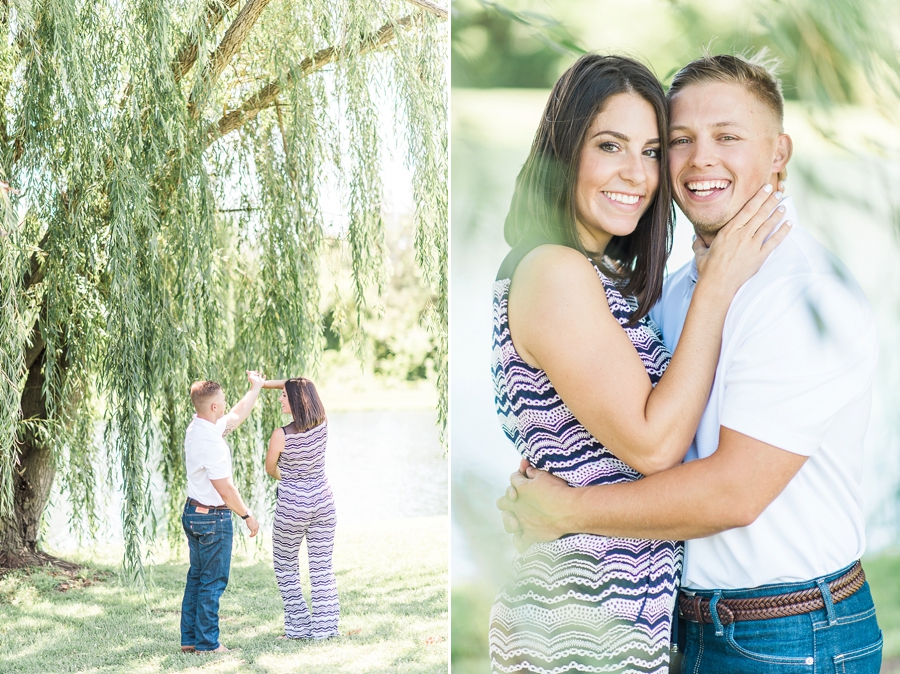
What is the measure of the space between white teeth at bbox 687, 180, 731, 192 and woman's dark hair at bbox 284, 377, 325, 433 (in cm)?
282

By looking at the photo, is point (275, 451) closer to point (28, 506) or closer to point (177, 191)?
point (177, 191)

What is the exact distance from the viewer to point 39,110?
3115 mm

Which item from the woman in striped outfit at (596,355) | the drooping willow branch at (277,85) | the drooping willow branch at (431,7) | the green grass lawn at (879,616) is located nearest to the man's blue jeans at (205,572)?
the drooping willow branch at (277,85)

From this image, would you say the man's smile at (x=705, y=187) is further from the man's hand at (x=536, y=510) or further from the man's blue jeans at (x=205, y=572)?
the man's blue jeans at (x=205, y=572)

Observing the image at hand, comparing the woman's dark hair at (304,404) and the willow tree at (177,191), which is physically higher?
the willow tree at (177,191)

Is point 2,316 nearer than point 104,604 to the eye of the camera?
Yes

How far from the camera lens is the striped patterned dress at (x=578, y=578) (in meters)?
1.04

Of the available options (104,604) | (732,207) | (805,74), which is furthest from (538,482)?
(104,604)

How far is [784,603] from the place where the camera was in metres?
1.00

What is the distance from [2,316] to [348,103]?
63.6 inches

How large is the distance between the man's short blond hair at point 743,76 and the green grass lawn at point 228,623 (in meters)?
3.22

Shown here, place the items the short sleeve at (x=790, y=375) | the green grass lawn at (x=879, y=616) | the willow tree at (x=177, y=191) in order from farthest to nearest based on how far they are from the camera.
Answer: the willow tree at (x=177, y=191) → the green grass lawn at (x=879, y=616) → the short sleeve at (x=790, y=375)

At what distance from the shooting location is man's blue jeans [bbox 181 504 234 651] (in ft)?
12.1

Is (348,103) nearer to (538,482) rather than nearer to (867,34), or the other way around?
(538,482)
